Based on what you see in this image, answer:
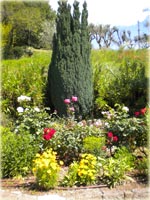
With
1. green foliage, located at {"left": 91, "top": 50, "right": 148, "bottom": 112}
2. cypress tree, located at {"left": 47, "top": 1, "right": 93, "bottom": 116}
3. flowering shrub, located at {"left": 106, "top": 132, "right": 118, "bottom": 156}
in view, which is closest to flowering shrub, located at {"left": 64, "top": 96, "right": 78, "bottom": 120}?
Result: cypress tree, located at {"left": 47, "top": 1, "right": 93, "bottom": 116}

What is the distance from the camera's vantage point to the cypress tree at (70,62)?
18.5 feet

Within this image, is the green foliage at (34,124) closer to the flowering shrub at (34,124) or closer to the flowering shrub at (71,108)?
the flowering shrub at (34,124)

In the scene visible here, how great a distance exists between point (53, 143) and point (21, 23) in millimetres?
19775

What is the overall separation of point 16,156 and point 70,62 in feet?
8.34

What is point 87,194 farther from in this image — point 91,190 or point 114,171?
point 114,171

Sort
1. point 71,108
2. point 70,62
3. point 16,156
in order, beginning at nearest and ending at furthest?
point 16,156 → point 71,108 → point 70,62

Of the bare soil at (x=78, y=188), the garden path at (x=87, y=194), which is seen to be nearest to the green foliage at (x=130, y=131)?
the bare soil at (x=78, y=188)

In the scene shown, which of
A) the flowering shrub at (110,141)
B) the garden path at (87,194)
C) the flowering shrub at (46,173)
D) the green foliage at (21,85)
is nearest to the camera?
the garden path at (87,194)

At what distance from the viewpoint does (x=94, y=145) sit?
368 cm

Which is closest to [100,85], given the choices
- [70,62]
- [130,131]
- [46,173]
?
[70,62]

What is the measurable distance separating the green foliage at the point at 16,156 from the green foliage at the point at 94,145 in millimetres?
592

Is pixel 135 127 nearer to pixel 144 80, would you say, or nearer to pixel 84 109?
pixel 84 109

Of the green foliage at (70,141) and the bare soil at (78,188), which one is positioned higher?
the green foliage at (70,141)

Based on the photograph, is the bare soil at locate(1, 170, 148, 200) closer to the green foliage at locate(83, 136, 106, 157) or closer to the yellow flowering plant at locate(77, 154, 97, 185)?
the yellow flowering plant at locate(77, 154, 97, 185)
